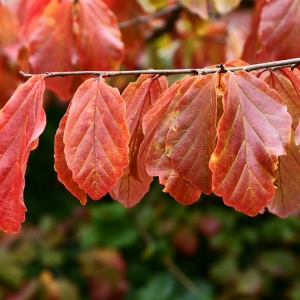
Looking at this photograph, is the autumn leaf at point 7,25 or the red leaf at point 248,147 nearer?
the red leaf at point 248,147

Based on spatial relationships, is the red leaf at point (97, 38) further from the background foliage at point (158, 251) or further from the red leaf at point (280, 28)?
the background foliage at point (158, 251)

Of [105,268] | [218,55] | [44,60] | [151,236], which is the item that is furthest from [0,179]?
[151,236]

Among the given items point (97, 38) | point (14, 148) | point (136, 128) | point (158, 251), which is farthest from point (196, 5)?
point (158, 251)

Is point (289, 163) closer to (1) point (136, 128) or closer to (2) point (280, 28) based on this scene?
(1) point (136, 128)

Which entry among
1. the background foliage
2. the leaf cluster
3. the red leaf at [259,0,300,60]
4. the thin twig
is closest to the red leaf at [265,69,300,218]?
the leaf cluster

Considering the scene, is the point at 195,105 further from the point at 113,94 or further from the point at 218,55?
the point at 218,55

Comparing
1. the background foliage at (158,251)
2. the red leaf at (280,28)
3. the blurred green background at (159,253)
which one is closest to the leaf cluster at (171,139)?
the red leaf at (280,28)
